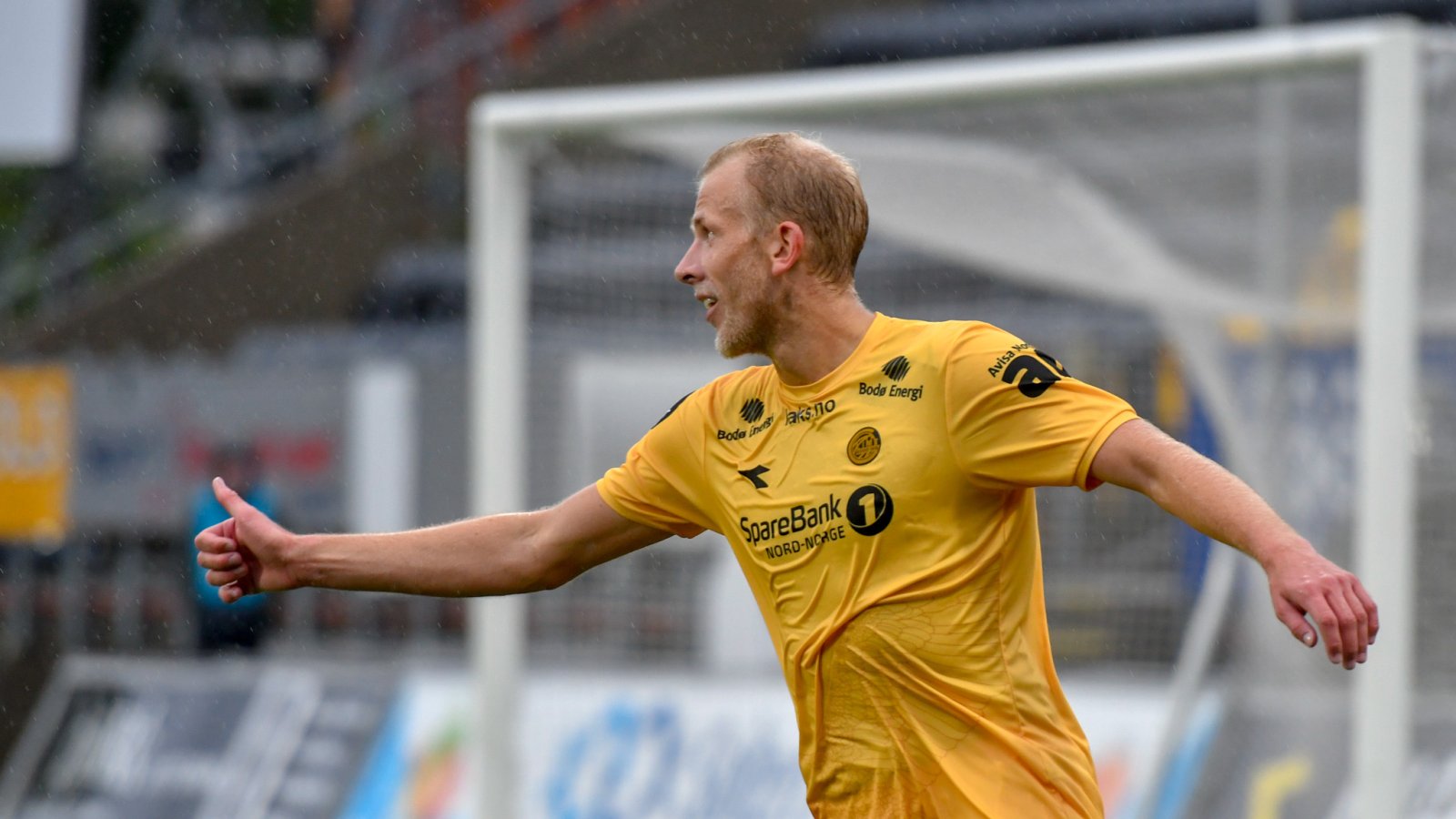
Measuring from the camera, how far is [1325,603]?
9.27ft

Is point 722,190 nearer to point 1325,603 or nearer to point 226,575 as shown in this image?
point 226,575

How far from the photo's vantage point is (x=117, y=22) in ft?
53.5

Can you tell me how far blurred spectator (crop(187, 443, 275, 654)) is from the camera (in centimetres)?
1210

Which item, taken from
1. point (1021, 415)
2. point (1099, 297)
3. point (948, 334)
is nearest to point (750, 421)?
point (948, 334)

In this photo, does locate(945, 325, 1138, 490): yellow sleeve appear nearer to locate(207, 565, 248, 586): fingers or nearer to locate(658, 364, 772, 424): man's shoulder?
locate(658, 364, 772, 424): man's shoulder

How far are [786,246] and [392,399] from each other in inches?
322

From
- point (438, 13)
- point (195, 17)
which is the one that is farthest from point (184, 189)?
point (438, 13)

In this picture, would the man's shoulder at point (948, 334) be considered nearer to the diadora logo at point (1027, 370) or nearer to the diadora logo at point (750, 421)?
the diadora logo at point (1027, 370)

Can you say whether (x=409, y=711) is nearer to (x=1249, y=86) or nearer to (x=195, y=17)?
(x=1249, y=86)

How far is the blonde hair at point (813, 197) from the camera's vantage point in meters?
Result: 3.60

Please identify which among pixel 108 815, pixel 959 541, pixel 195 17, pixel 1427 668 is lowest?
pixel 108 815

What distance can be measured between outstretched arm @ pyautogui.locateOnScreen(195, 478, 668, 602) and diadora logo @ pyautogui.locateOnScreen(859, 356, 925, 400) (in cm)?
67

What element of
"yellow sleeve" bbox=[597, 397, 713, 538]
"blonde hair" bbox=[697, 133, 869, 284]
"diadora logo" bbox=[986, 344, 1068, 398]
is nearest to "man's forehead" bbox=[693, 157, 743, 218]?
"blonde hair" bbox=[697, 133, 869, 284]

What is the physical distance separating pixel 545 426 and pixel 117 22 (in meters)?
9.85
